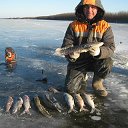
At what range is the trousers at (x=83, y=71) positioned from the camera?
6129 millimetres

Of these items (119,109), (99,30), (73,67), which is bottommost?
(119,109)

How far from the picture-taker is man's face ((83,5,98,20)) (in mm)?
6113

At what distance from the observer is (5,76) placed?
7367 millimetres

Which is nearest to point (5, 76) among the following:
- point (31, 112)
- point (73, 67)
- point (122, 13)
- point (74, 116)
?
point (73, 67)

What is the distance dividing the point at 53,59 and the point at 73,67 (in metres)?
3.39

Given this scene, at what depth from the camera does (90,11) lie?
6.11m

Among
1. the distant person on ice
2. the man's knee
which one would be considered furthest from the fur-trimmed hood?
the man's knee

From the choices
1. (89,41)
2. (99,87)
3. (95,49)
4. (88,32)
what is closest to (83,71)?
(99,87)

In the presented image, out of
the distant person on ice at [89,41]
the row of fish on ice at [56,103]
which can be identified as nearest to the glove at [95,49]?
the distant person on ice at [89,41]

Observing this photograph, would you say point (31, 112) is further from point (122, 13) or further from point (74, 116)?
point (122, 13)

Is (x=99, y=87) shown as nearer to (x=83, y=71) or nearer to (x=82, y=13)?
(x=83, y=71)

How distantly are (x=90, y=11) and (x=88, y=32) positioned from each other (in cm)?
42

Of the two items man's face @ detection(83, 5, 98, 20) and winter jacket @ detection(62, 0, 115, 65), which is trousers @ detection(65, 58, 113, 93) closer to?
winter jacket @ detection(62, 0, 115, 65)

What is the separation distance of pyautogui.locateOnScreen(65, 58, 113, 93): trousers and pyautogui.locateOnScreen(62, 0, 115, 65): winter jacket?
13cm
